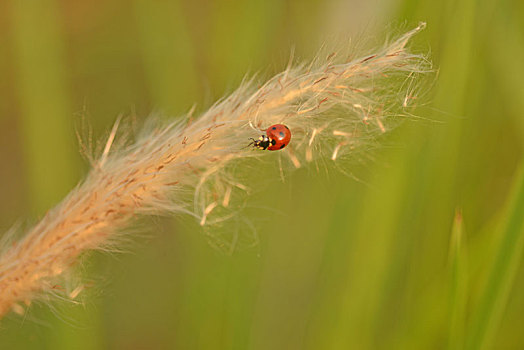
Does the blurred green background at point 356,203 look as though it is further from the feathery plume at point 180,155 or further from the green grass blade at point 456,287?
the feathery plume at point 180,155

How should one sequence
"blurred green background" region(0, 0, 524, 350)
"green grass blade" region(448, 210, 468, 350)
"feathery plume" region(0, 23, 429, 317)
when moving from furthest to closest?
"blurred green background" region(0, 0, 524, 350) < "green grass blade" region(448, 210, 468, 350) < "feathery plume" region(0, 23, 429, 317)

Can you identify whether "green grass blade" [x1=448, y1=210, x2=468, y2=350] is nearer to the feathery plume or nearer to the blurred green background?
the blurred green background

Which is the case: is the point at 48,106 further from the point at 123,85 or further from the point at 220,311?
the point at 123,85

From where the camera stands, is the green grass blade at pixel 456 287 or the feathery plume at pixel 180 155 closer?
the feathery plume at pixel 180 155

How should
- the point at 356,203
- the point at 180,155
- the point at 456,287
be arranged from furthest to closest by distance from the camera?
the point at 356,203, the point at 456,287, the point at 180,155

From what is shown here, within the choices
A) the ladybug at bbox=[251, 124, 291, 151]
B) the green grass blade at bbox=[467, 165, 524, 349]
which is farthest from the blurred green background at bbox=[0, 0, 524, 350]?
the ladybug at bbox=[251, 124, 291, 151]

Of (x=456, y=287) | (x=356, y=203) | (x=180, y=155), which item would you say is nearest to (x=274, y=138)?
(x=180, y=155)

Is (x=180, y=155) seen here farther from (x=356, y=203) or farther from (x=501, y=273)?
(x=356, y=203)

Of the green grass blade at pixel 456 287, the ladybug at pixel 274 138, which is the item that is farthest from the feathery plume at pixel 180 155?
the green grass blade at pixel 456 287
